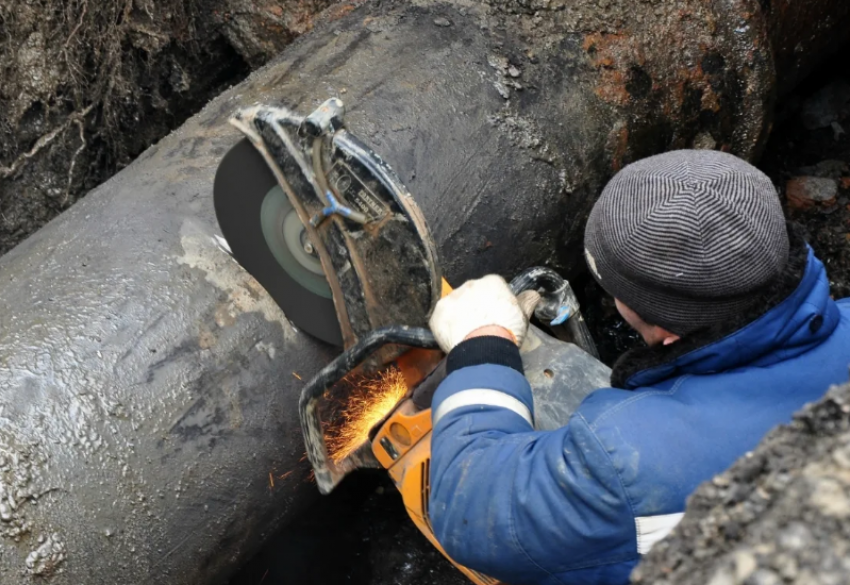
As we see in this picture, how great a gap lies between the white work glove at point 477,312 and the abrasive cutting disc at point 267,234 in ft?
1.43

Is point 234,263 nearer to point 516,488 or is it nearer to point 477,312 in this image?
point 477,312

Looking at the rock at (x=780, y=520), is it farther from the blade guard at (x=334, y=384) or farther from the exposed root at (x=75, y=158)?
the exposed root at (x=75, y=158)

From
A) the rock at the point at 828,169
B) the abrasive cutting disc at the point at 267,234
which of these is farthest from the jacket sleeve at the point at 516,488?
the rock at the point at 828,169

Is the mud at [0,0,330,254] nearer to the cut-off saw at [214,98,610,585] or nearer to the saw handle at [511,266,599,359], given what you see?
the cut-off saw at [214,98,610,585]

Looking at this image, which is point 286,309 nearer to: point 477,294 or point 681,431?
point 477,294

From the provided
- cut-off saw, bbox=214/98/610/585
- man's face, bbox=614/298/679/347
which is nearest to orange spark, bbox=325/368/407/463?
cut-off saw, bbox=214/98/610/585

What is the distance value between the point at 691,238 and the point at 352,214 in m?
0.86

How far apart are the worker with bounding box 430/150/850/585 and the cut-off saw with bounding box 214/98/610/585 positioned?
376 mm

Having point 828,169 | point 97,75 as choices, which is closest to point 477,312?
point 97,75

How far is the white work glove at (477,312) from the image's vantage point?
1.74 meters

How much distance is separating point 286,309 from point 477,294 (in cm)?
56

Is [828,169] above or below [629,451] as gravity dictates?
below

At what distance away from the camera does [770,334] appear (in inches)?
53.5

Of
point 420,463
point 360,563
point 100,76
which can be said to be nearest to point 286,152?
point 420,463
